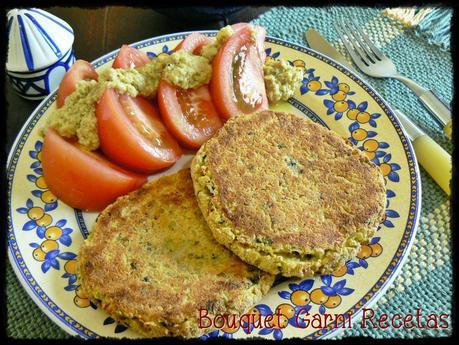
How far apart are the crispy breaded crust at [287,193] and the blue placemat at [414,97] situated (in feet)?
1.25

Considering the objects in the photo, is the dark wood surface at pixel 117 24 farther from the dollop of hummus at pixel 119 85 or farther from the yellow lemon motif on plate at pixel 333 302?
the yellow lemon motif on plate at pixel 333 302

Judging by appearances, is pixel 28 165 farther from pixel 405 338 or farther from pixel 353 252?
pixel 405 338

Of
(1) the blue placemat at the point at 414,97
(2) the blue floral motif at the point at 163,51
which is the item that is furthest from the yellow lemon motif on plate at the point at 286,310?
(2) the blue floral motif at the point at 163,51

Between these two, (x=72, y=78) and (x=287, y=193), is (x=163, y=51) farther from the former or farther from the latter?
(x=287, y=193)

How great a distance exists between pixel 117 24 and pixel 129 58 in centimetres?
101

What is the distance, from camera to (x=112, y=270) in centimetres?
238

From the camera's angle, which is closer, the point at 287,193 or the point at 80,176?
the point at 287,193

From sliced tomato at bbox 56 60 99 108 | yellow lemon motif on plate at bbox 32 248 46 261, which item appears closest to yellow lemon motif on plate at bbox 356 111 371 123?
sliced tomato at bbox 56 60 99 108

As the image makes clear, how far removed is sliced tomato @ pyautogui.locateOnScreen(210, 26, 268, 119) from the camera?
292 centimetres

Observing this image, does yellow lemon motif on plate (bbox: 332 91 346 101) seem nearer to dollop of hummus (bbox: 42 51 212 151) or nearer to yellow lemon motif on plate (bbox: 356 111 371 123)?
yellow lemon motif on plate (bbox: 356 111 371 123)

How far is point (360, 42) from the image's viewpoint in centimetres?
358

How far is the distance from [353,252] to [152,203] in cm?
99

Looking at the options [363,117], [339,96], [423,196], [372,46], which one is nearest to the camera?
[423,196]

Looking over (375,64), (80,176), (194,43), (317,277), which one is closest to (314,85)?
(375,64)
